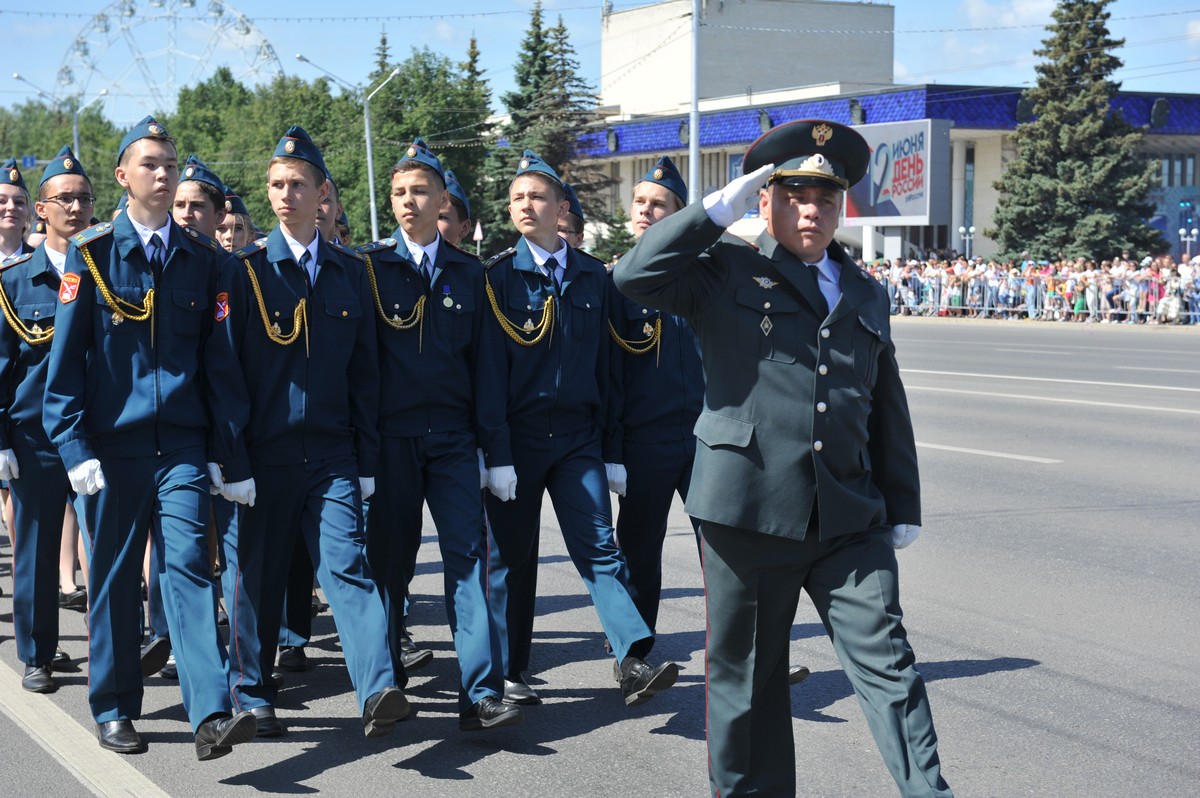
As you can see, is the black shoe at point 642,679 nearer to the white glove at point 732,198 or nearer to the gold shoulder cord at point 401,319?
the gold shoulder cord at point 401,319

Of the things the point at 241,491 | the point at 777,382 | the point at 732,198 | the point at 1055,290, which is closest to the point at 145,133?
the point at 241,491

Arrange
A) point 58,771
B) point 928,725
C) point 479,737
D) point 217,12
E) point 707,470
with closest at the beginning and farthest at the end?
point 928,725 → point 707,470 → point 58,771 → point 479,737 → point 217,12

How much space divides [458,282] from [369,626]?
152 centimetres

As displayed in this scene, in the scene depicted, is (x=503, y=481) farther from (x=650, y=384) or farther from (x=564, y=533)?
(x=650, y=384)

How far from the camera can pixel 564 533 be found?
19.1 feet

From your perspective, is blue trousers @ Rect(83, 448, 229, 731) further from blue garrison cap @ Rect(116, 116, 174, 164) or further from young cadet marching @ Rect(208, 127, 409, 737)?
blue garrison cap @ Rect(116, 116, 174, 164)

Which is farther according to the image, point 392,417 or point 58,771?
point 392,417

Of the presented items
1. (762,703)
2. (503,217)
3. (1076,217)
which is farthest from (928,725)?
(503,217)

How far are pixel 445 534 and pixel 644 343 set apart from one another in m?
1.24

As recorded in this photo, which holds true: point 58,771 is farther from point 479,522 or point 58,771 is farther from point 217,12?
point 217,12

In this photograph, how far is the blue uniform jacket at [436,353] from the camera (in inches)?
224

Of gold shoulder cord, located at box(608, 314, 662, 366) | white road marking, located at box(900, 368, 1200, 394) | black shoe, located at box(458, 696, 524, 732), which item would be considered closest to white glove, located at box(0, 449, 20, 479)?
black shoe, located at box(458, 696, 524, 732)

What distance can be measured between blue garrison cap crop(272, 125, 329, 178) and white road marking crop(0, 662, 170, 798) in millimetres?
2351

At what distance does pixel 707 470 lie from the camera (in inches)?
164
